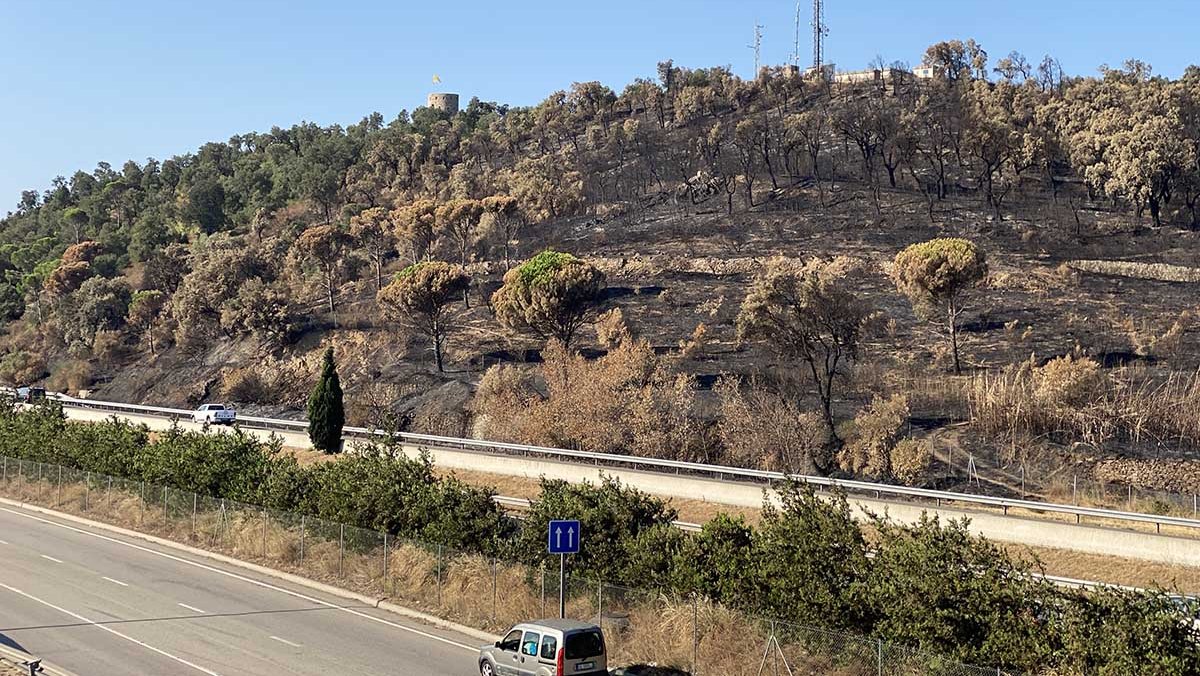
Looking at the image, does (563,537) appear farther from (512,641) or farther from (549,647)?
(549,647)

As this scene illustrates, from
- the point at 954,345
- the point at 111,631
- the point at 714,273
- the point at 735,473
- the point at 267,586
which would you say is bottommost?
the point at 267,586

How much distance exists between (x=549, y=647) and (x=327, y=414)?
3837 centimetres

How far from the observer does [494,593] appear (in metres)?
28.3

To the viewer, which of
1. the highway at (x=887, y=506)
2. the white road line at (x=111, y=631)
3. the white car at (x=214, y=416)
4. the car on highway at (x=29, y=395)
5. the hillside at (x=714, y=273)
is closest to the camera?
the white road line at (x=111, y=631)

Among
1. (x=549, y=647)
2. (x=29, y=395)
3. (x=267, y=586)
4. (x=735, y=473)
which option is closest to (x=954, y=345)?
(x=735, y=473)

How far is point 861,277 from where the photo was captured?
83.0 metres

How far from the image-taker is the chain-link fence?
2162cm

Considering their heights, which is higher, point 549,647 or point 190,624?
point 549,647

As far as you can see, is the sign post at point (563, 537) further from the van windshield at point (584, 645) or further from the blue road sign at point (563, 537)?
the van windshield at point (584, 645)

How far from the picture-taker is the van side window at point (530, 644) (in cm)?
2155

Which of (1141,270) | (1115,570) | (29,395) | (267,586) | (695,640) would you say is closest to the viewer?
(695,640)

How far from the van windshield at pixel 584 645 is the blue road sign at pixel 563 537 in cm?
292

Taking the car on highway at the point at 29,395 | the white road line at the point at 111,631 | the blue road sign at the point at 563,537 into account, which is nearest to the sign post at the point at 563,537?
the blue road sign at the point at 563,537

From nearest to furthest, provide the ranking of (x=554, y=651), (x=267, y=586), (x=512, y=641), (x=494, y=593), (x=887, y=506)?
1. (x=554, y=651)
2. (x=512, y=641)
3. (x=494, y=593)
4. (x=267, y=586)
5. (x=887, y=506)
